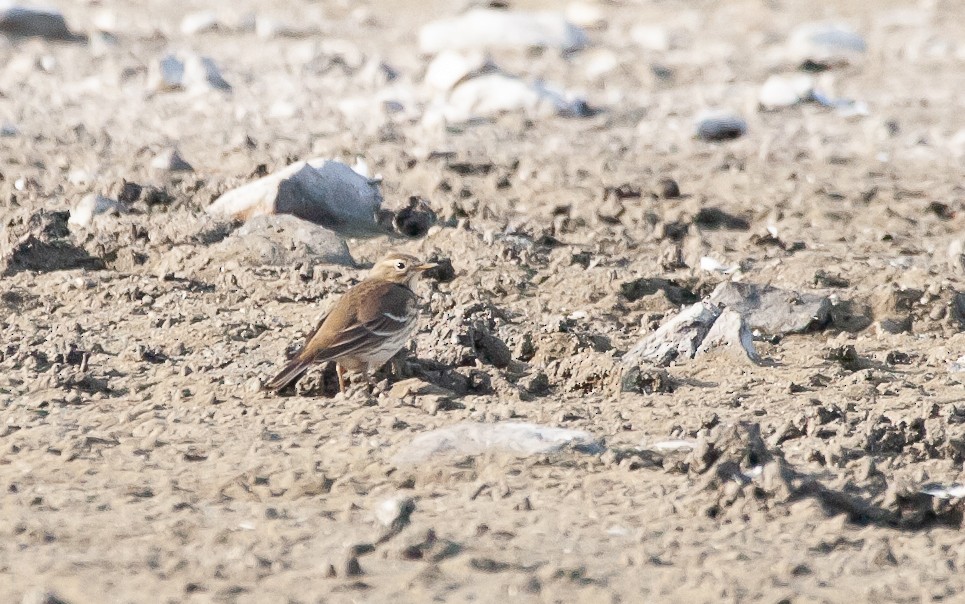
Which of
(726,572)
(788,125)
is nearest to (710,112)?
(788,125)

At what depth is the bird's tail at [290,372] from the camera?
20.5 ft

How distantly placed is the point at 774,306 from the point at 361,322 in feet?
7.31

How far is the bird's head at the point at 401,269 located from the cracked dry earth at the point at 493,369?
283 millimetres

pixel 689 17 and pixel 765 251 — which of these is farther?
pixel 689 17

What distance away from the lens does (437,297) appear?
793 centimetres

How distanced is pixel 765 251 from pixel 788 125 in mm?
4089

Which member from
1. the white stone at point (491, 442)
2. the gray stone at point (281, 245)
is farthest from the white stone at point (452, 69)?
the white stone at point (491, 442)

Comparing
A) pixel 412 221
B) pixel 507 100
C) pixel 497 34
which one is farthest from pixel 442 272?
pixel 497 34

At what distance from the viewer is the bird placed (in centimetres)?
629

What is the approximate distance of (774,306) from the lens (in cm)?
770

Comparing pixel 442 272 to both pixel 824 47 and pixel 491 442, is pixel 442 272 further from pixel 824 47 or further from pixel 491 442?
pixel 824 47

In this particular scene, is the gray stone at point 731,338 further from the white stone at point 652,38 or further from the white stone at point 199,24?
the white stone at point 199,24

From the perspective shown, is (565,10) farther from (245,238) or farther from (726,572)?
(726,572)

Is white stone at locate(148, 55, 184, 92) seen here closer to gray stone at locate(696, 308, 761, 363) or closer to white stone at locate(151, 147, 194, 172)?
white stone at locate(151, 147, 194, 172)
